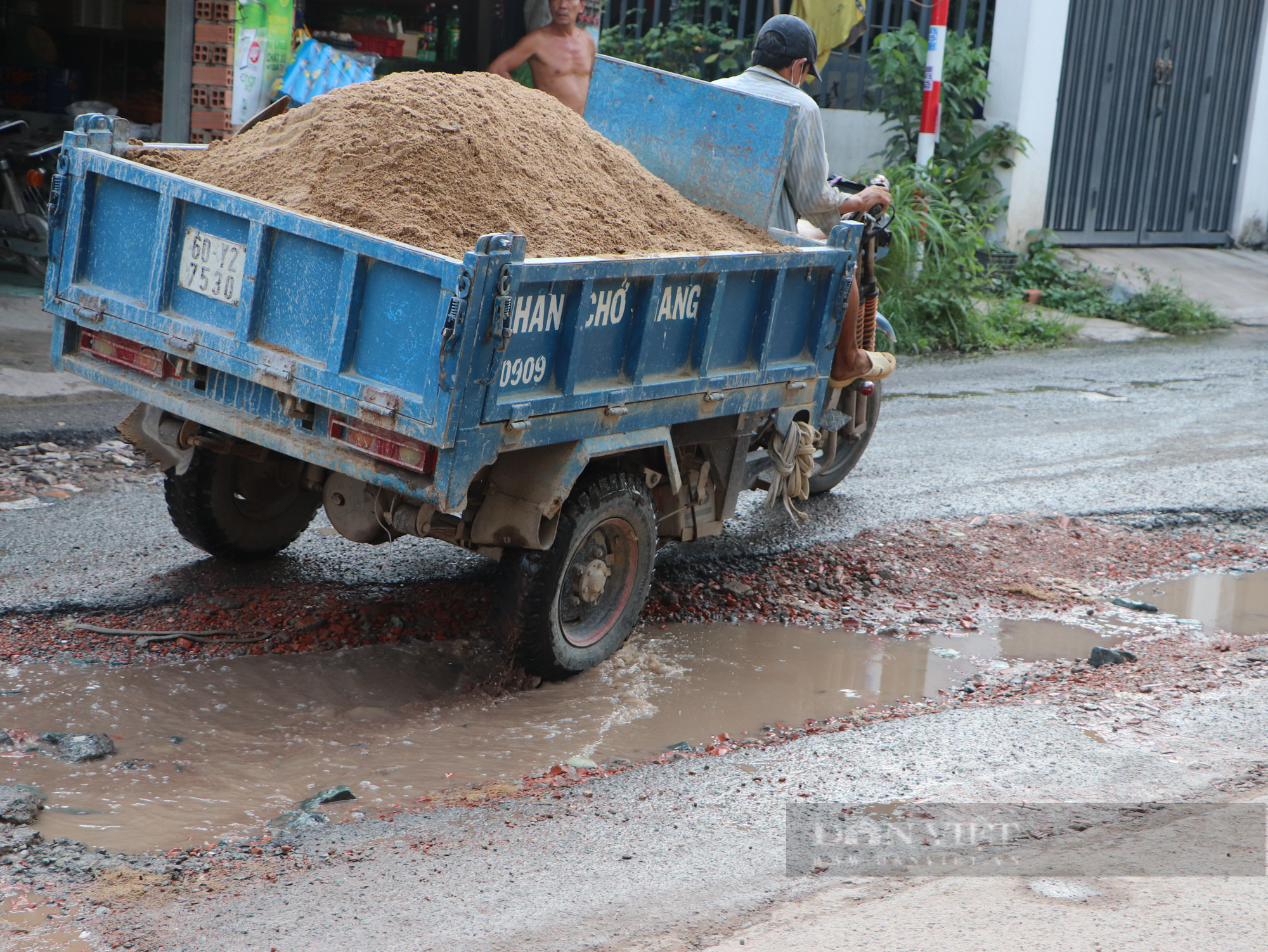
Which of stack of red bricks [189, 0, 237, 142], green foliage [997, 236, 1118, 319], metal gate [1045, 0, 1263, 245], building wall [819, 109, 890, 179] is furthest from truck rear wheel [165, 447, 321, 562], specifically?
metal gate [1045, 0, 1263, 245]

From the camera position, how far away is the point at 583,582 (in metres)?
4.49

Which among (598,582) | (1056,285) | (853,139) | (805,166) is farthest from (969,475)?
(1056,285)

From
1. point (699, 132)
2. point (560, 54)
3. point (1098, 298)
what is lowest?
point (699, 132)

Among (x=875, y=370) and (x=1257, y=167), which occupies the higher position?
(x=1257, y=167)

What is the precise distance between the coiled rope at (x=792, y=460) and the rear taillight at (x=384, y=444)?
2064mm

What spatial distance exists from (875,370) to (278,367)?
10.3ft

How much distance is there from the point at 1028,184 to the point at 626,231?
10.8 metres

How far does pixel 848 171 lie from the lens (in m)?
13.8

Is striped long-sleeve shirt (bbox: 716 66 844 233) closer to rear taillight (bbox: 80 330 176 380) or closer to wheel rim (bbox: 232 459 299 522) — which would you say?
wheel rim (bbox: 232 459 299 522)

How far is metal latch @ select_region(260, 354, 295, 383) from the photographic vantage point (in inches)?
150

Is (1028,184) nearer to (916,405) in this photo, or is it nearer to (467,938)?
(916,405)

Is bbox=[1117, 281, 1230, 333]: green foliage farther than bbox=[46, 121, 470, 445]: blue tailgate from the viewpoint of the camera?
Yes

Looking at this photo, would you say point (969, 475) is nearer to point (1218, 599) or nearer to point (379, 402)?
point (1218, 599)

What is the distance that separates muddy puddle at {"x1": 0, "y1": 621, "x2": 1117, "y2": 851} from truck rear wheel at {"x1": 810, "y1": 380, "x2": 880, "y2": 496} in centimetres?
181
